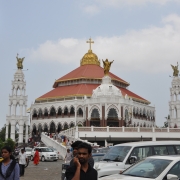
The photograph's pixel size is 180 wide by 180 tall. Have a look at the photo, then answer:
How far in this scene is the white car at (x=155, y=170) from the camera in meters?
6.89

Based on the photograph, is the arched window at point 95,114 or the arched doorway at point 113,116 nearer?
the arched doorway at point 113,116

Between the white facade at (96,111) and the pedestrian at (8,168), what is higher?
the white facade at (96,111)

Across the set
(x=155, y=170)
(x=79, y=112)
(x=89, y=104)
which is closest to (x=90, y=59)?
(x=79, y=112)

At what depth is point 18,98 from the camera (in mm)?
60656

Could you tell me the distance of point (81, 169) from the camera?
14.5 feet

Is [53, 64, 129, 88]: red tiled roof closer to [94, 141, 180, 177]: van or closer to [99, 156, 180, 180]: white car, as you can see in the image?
[94, 141, 180, 177]: van

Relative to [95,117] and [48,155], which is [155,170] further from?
[95,117]

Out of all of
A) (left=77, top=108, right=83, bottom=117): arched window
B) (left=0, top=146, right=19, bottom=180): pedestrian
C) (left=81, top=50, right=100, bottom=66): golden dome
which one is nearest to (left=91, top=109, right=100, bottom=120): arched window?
(left=77, top=108, right=83, bottom=117): arched window

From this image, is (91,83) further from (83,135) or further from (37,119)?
(83,135)

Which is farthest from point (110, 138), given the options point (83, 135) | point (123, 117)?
point (123, 117)

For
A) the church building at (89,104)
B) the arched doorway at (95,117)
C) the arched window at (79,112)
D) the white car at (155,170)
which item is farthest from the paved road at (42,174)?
the arched window at (79,112)

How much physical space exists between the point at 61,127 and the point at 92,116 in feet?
30.8

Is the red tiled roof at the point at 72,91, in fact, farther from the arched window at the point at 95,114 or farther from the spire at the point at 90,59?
the spire at the point at 90,59

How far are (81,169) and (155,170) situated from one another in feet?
10.4
